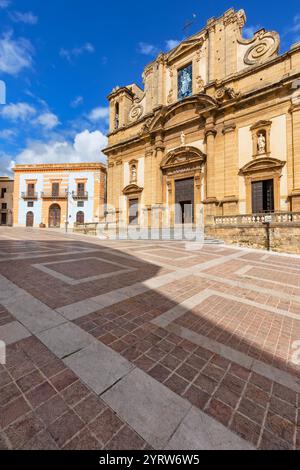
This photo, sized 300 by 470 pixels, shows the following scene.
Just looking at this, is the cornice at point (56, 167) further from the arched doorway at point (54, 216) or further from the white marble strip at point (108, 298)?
the white marble strip at point (108, 298)

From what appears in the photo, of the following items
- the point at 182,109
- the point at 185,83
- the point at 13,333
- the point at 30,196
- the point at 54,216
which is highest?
the point at 185,83

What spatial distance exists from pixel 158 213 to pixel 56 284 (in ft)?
54.2

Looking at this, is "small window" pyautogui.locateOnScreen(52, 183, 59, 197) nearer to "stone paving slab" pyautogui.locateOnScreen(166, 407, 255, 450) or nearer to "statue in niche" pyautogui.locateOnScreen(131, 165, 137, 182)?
"statue in niche" pyautogui.locateOnScreen(131, 165, 137, 182)

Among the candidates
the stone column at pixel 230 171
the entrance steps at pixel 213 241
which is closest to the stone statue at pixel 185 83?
the stone column at pixel 230 171

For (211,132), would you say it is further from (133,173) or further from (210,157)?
(133,173)

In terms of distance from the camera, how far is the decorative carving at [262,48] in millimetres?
15305

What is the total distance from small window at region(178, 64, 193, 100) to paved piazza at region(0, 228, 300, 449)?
849 inches

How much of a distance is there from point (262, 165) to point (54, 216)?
30097mm

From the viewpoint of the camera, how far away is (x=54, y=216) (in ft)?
110

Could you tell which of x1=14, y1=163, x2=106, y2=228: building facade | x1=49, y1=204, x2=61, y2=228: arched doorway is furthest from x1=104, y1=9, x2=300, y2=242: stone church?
x1=49, y1=204, x2=61, y2=228: arched doorway

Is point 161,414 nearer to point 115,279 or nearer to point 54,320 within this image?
point 54,320

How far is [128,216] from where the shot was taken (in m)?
22.8

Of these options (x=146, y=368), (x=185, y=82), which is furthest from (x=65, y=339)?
(x=185, y=82)

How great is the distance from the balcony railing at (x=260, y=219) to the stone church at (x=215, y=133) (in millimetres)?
185
